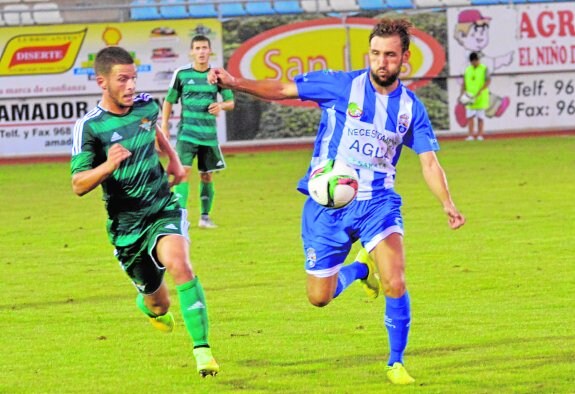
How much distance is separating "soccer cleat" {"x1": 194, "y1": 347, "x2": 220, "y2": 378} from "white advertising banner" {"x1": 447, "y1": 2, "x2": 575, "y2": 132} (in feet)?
79.9

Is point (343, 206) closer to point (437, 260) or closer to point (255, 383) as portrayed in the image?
point (255, 383)

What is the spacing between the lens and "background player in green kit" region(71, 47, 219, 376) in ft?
26.3

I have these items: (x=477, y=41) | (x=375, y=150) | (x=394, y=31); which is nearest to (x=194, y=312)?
(x=375, y=150)

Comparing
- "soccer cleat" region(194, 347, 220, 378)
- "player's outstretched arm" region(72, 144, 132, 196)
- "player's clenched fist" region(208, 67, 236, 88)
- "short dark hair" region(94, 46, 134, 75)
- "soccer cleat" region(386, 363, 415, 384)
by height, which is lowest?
"soccer cleat" region(386, 363, 415, 384)

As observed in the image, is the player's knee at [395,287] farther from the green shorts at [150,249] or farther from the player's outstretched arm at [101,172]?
the player's outstretched arm at [101,172]

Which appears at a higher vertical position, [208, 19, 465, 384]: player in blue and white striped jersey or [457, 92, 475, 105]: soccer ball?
[208, 19, 465, 384]: player in blue and white striped jersey

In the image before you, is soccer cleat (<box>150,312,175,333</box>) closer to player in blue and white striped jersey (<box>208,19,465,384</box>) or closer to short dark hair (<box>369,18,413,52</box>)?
player in blue and white striped jersey (<box>208,19,465,384</box>)

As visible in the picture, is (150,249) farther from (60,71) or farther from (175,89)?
(60,71)

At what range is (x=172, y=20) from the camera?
30.8 meters

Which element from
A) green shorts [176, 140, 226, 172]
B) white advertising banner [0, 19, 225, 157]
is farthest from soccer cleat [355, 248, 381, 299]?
white advertising banner [0, 19, 225, 157]

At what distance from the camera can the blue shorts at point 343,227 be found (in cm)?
812

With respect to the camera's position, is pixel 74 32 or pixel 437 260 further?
pixel 74 32

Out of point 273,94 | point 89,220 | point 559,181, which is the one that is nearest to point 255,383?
point 273,94

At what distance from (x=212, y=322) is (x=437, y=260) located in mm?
3794
